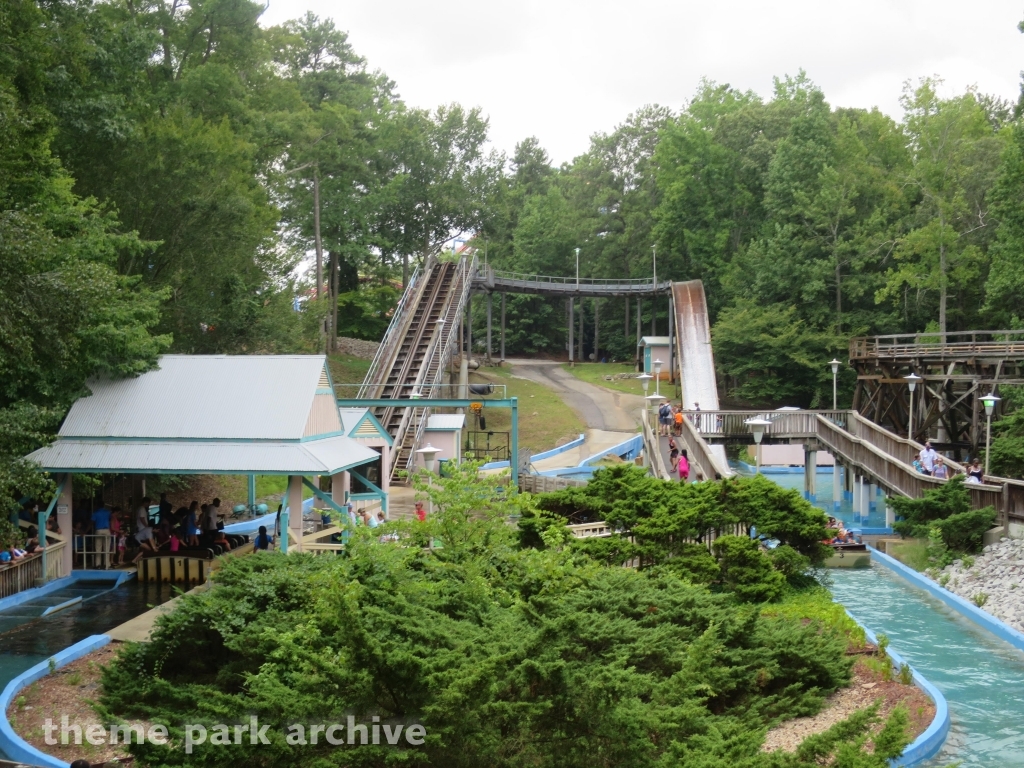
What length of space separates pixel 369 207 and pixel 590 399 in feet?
50.7

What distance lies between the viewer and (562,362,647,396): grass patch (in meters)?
53.5

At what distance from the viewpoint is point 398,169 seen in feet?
189

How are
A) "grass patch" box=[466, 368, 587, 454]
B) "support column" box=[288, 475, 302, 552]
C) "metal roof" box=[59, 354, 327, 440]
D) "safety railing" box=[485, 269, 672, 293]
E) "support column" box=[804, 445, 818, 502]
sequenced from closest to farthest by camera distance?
"support column" box=[288, 475, 302, 552] → "metal roof" box=[59, 354, 327, 440] → "support column" box=[804, 445, 818, 502] → "grass patch" box=[466, 368, 587, 454] → "safety railing" box=[485, 269, 672, 293]

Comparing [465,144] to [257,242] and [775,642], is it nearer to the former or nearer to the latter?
[257,242]

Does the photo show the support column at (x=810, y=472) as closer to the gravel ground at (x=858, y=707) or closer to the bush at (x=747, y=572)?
the bush at (x=747, y=572)

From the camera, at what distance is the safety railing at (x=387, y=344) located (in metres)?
38.1

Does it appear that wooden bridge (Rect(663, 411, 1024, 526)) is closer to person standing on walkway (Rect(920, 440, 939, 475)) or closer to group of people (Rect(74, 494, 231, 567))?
person standing on walkway (Rect(920, 440, 939, 475))

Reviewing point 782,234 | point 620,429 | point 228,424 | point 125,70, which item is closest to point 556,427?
point 620,429

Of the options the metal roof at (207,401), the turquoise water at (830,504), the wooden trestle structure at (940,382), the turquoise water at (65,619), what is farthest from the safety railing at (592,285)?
the turquoise water at (65,619)

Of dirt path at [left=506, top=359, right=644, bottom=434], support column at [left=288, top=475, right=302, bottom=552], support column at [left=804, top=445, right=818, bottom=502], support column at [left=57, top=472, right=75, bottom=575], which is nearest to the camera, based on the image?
support column at [left=288, top=475, right=302, bottom=552]

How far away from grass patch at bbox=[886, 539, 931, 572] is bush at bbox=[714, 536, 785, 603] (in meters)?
6.52

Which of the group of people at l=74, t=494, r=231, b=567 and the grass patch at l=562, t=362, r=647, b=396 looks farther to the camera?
the grass patch at l=562, t=362, r=647, b=396

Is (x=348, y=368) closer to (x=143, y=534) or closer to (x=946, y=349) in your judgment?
(x=946, y=349)

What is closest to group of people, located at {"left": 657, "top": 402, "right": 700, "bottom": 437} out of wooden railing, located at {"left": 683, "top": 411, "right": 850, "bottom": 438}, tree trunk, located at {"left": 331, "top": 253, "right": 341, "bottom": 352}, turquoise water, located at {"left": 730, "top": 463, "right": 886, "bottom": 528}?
wooden railing, located at {"left": 683, "top": 411, "right": 850, "bottom": 438}
